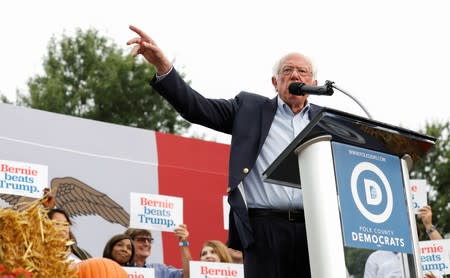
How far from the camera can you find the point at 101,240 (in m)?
9.43

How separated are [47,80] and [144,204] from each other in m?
17.4

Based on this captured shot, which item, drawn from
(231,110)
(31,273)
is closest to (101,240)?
(231,110)

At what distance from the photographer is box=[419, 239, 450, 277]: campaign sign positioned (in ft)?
33.3

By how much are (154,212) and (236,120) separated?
181 inches

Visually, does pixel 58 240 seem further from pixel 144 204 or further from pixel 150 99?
pixel 150 99

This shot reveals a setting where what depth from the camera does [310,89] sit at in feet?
14.2

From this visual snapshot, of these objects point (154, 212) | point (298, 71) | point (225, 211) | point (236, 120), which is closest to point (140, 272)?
point (154, 212)

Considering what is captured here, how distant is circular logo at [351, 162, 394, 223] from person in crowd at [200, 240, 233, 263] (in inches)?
216

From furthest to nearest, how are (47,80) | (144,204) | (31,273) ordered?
(47,80) → (144,204) → (31,273)

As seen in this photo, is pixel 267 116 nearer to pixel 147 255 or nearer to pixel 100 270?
pixel 100 270

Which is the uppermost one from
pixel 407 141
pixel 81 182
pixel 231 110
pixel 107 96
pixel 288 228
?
pixel 107 96

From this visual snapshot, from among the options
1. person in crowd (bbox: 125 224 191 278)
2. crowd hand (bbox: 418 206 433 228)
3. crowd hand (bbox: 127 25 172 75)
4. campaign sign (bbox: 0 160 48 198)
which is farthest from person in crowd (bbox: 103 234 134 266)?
crowd hand (bbox: 127 25 172 75)

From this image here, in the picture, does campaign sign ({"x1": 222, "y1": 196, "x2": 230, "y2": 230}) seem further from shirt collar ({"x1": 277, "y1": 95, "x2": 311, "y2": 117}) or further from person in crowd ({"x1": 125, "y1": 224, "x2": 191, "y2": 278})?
shirt collar ({"x1": 277, "y1": 95, "x2": 311, "y2": 117})

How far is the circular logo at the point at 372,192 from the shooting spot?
12.0 feet
